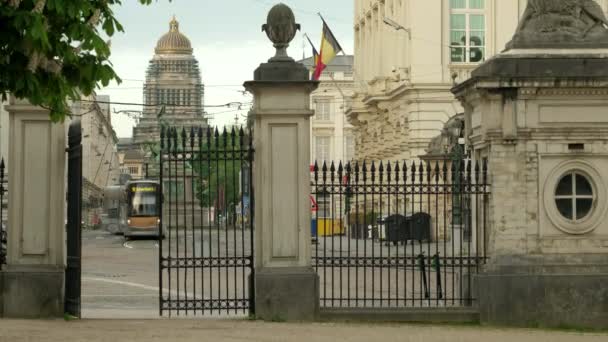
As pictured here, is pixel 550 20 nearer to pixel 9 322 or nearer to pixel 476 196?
pixel 476 196

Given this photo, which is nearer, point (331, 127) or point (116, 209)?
point (116, 209)

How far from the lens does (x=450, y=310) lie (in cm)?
1905

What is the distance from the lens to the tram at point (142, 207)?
61531mm

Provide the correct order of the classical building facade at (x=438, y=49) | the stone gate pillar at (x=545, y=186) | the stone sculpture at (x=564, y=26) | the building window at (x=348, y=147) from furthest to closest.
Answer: the building window at (x=348, y=147)
the classical building facade at (x=438, y=49)
the stone sculpture at (x=564, y=26)
the stone gate pillar at (x=545, y=186)

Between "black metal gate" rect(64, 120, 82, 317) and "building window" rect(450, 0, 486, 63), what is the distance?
135 feet

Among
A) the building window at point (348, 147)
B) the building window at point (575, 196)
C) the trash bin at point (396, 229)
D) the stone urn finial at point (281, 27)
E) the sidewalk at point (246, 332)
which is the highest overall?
the building window at point (348, 147)

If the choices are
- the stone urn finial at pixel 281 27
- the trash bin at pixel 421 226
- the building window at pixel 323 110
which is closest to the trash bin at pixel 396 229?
the trash bin at pixel 421 226

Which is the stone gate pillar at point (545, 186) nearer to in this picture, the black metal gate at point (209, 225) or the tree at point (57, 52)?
the black metal gate at point (209, 225)

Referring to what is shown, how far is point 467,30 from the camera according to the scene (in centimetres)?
5928

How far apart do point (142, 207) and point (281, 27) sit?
4314 centimetres

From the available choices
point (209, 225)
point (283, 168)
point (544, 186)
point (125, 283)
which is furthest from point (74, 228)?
point (125, 283)

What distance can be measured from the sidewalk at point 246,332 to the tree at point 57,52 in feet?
11.0

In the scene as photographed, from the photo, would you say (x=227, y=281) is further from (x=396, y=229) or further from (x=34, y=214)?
(x=396, y=229)

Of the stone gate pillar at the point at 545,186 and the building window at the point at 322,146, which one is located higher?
the building window at the point at 322,146
